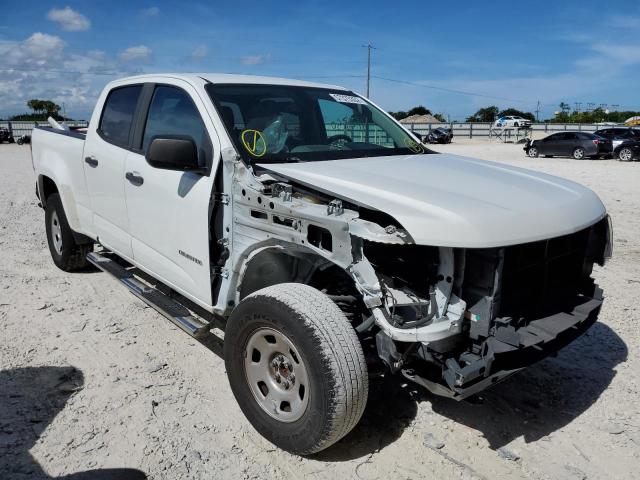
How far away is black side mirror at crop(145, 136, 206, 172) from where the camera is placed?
3.21 metres

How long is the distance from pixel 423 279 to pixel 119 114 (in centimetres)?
309

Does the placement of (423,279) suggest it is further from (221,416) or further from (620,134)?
(620,134)

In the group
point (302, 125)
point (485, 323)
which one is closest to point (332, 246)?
point (485, 323)

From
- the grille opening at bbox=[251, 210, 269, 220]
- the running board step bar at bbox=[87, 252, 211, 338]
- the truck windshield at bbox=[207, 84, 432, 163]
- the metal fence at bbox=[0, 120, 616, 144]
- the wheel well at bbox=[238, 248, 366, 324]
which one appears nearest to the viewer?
the grille opening at bbox=[251, 210, 269, 220]

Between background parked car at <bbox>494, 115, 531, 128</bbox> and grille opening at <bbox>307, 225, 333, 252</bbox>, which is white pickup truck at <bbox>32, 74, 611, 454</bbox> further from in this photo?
background parked car at <bbox>494, 115, 531, 128</bbox>

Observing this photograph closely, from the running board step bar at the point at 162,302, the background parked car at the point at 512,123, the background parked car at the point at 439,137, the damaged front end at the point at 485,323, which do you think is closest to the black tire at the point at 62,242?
the running board step bar at the point at 162,302

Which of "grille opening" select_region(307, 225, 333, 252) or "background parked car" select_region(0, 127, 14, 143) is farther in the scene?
"background parked car" select_region(0, 127, 14, 143)

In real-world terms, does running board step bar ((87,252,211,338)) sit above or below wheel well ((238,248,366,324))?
below

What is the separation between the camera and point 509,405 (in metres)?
3.49

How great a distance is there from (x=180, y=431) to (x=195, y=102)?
81.5 inches

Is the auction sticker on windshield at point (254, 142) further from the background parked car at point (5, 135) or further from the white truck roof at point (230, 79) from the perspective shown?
the background parked car at point (5, 135)

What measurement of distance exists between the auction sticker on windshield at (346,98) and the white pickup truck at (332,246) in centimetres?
4

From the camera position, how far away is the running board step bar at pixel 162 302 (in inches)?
143

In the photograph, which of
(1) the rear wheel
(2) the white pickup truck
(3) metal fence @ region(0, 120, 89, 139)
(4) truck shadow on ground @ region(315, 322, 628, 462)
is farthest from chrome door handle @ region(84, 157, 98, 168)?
(3) metal fence @ region(0, 120, 89, 139)
